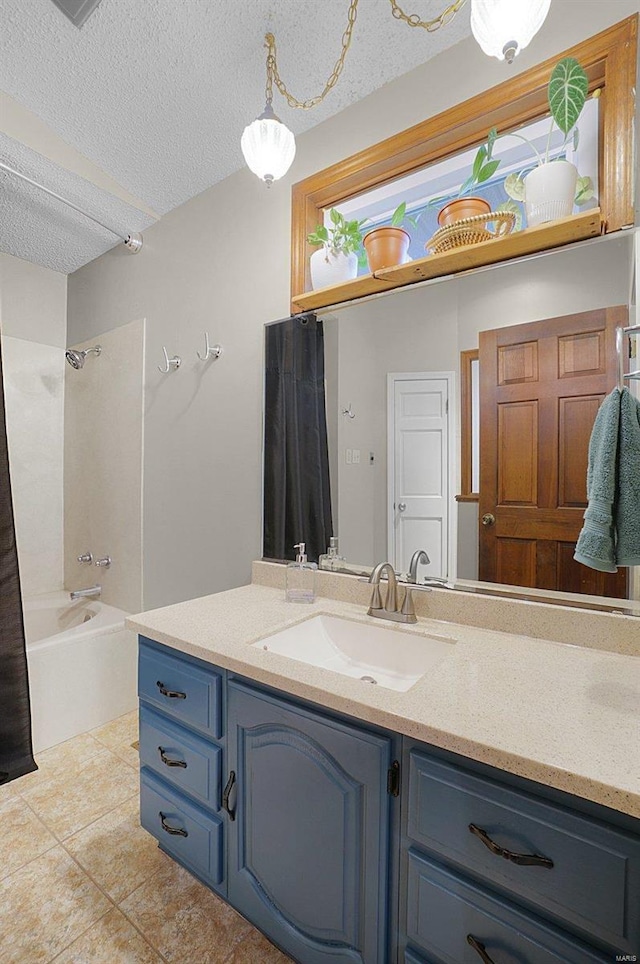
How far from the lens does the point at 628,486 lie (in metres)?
0.93

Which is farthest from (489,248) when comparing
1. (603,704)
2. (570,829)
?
(570,829)

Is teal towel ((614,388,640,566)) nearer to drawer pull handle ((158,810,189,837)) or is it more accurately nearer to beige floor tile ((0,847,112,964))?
drawer pull handle ((158,810,189,837))

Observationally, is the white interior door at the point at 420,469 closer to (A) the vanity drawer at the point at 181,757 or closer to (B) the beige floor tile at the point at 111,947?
(A) the vanity drawer at the point at 181,757

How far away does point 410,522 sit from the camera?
1.40 m

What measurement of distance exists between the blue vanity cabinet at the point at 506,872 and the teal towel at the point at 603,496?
0.46m

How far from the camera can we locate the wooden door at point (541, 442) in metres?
1.11

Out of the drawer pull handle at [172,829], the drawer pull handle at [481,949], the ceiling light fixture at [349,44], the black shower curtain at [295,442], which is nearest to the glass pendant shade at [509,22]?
the ceiling light fixture at [349,44]

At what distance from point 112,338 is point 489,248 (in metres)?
2.12

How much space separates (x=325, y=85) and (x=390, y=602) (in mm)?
1735

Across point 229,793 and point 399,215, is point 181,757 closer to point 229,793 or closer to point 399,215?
point 229,793

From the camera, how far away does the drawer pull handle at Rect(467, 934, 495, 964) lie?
2.39ft

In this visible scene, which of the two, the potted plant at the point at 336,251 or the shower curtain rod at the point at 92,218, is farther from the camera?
the shower curtain rod at the point at 92,218

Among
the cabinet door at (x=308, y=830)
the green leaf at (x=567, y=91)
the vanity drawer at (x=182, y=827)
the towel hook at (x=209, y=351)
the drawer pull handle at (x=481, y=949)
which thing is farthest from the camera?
the towel hook at (x=209, y=351)

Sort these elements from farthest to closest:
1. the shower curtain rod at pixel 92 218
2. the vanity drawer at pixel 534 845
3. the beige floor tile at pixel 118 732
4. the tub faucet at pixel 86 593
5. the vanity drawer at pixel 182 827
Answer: the tub faucet at pixel 86 593 < the beige floor tile at pixel 118 732 < the shower curtain rod at pixel 92 218 < the vanity drawer at pixel 182 827 < the vanity drawer at pixel 534 845
